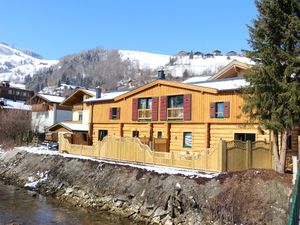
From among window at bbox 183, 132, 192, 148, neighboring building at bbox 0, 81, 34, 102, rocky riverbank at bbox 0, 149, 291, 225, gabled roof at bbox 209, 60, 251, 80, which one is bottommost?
rocky riverbank at bbox 0, 149, 291, 225

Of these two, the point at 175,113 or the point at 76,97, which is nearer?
the point at 175,113

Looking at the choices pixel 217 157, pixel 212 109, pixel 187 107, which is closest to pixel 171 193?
pixel 217 157

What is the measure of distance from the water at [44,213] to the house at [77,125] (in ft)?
48.9

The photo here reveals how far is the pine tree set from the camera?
55.1ft

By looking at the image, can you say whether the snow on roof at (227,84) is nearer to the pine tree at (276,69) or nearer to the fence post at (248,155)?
the fence post at (248,155)

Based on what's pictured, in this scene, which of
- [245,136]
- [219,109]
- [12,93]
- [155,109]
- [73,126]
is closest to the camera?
[245,136]

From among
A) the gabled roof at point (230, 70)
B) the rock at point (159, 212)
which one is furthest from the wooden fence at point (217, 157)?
the gabled roof at point (230, 70)

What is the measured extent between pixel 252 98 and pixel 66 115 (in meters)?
45.8

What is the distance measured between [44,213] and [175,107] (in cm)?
1608


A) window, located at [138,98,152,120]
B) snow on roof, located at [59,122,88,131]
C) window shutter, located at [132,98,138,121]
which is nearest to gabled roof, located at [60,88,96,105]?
snow on roof, located at [59,122,88,131]

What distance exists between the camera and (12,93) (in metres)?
101

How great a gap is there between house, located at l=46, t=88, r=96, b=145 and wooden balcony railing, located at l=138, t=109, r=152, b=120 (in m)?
8.58

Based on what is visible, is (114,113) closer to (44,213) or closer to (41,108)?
(44,213)

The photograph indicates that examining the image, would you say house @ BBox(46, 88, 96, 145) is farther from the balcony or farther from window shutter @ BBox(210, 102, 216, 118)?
window shutter @ BBox(210, 102, 216, 118)
